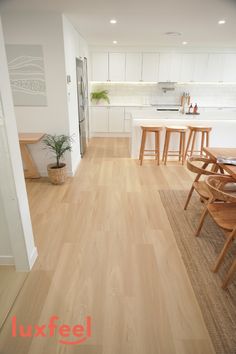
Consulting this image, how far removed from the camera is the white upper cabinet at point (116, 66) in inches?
251

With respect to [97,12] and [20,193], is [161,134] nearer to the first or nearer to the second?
[97,12]

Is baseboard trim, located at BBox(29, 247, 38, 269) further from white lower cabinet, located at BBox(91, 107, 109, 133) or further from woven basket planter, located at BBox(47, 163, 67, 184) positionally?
white lower cabinet, located at BBox(91, 107, 109, 133)

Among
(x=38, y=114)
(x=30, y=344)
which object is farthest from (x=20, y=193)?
(x=38, y=114)

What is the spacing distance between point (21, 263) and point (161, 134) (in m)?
3.71

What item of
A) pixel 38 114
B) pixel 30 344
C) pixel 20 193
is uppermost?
pixel 38 114

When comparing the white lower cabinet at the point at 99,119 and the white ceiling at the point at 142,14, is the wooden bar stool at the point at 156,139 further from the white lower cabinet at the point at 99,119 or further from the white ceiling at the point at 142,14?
the white lower cabinet at the point at 99,119

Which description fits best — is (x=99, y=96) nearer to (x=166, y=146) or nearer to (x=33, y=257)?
(x=166, y=146)

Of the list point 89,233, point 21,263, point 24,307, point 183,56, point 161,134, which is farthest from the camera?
point 183,56

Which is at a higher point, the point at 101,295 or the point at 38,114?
the point at 38,114

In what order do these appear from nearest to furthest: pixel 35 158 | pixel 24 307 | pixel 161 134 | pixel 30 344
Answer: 1. pixel 30 344
2. pixel 24 307
3. pixel 35 158
4. pixel 161 134

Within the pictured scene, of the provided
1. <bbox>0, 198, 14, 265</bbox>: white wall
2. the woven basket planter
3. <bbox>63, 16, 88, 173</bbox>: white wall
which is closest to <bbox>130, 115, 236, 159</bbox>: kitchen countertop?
<bbox>63, 16, 88, 173</bbox>: white wall

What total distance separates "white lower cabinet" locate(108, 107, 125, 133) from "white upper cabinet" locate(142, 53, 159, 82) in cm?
114

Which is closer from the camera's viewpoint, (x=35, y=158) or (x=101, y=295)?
(x=101, y=295)

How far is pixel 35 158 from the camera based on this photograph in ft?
13.1
